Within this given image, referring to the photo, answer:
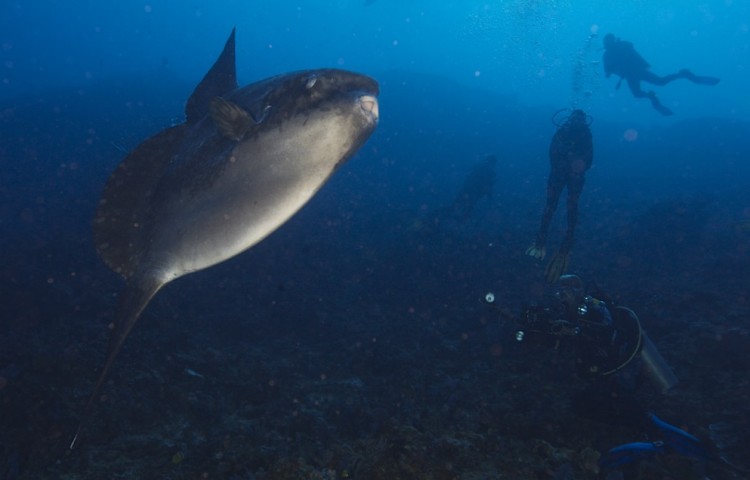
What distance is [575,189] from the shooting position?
894cm

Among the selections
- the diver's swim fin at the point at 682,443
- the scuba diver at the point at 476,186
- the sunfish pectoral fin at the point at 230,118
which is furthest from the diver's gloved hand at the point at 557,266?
the scuba diver at the point at 476,186

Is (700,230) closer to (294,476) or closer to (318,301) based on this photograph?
(318,301)

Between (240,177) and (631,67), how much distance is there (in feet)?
88.4

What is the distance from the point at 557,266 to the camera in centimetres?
839

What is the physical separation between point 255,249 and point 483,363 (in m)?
7.44

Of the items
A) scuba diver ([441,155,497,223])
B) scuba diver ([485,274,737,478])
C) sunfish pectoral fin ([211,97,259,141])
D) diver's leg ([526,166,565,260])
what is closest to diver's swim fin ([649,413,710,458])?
scuba diver ([485,274,737,478])

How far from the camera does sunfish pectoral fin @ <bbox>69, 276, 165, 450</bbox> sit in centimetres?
197

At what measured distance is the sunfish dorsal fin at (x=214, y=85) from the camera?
10.2 ft

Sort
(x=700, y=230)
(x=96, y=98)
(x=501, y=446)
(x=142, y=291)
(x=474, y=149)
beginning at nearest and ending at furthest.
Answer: (x=142, y=291)
(x=501, y=446)
(x=700, y=230)
(x=96, y=98)
(x=474, y=149)

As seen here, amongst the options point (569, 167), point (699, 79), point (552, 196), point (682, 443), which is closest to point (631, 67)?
point (699, 79)

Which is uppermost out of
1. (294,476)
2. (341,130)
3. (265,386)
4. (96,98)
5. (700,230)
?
(96,98)

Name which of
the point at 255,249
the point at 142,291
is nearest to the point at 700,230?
the point at 255,249

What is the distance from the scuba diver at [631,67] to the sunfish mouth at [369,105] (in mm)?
24981

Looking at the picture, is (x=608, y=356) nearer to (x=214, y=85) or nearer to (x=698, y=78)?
(x=214, y=85)
